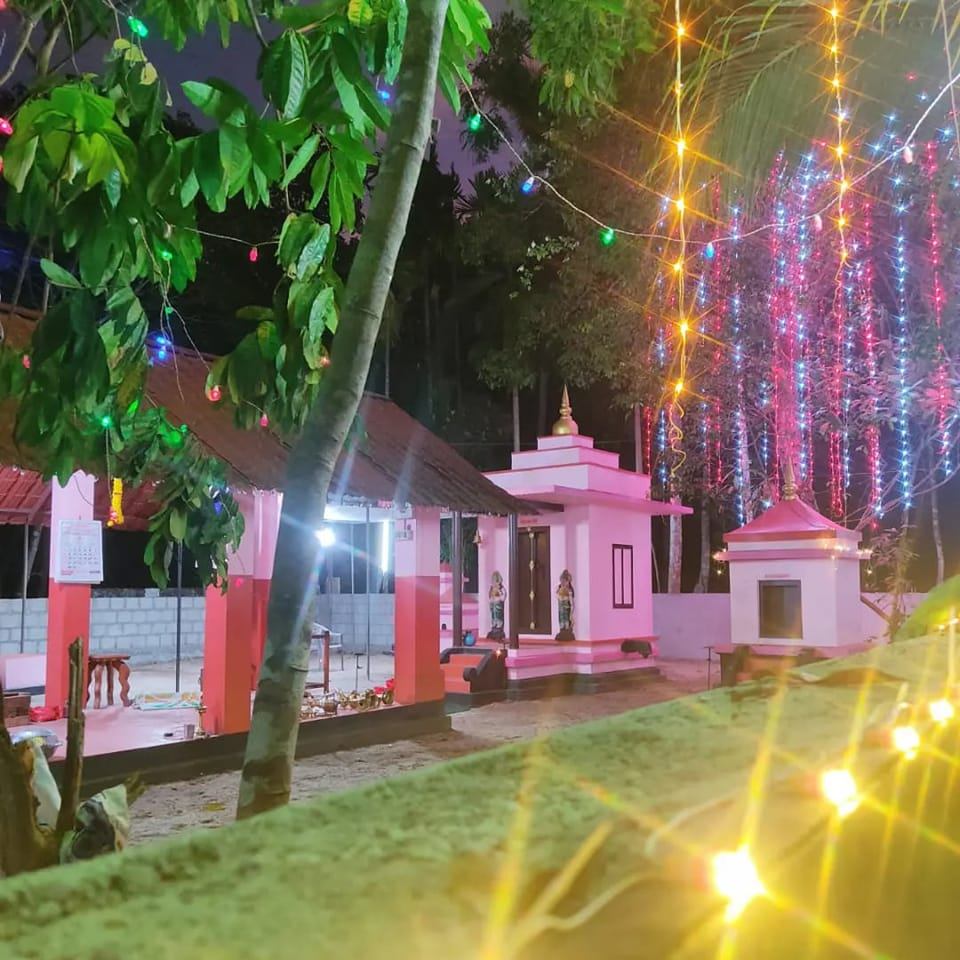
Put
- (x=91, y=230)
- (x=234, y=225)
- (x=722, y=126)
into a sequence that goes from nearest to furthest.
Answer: (x=91, y=230) → (x=722, y=126) → (x=234, y=225)

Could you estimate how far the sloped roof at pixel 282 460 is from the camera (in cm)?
796

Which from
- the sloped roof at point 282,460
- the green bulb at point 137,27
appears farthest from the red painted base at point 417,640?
the green bulb at point 137,27

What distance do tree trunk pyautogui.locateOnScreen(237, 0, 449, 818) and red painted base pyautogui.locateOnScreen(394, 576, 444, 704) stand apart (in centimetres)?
814

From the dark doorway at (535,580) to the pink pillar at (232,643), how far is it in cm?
754

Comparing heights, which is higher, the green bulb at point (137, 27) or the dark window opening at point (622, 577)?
the green bulb at point (137, 27)

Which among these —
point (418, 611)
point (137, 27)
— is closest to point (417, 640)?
point (418, 611)

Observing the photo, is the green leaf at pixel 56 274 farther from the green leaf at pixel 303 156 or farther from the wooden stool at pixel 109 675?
the wooden stool at pixel 109 675

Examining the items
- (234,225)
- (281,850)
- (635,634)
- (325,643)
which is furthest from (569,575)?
(281,850)

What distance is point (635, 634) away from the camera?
51.2ft

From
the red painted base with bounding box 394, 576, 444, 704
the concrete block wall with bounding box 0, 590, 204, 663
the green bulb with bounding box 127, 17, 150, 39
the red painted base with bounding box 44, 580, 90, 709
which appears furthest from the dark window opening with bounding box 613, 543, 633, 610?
the green bulb with bounding box 127, 17, 150, 39

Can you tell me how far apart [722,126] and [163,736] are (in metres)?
6.95

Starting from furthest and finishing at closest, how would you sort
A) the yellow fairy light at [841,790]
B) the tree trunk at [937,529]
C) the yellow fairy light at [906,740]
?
the tree trunk at [937,529] → the yellow fairy light at [906,740] → the yellow fairy light at [841,790]

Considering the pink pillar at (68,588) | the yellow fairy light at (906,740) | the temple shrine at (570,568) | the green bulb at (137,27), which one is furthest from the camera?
the temple shrine at (570,568)

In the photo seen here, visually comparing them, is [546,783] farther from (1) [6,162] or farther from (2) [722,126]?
(2) [722,126]
